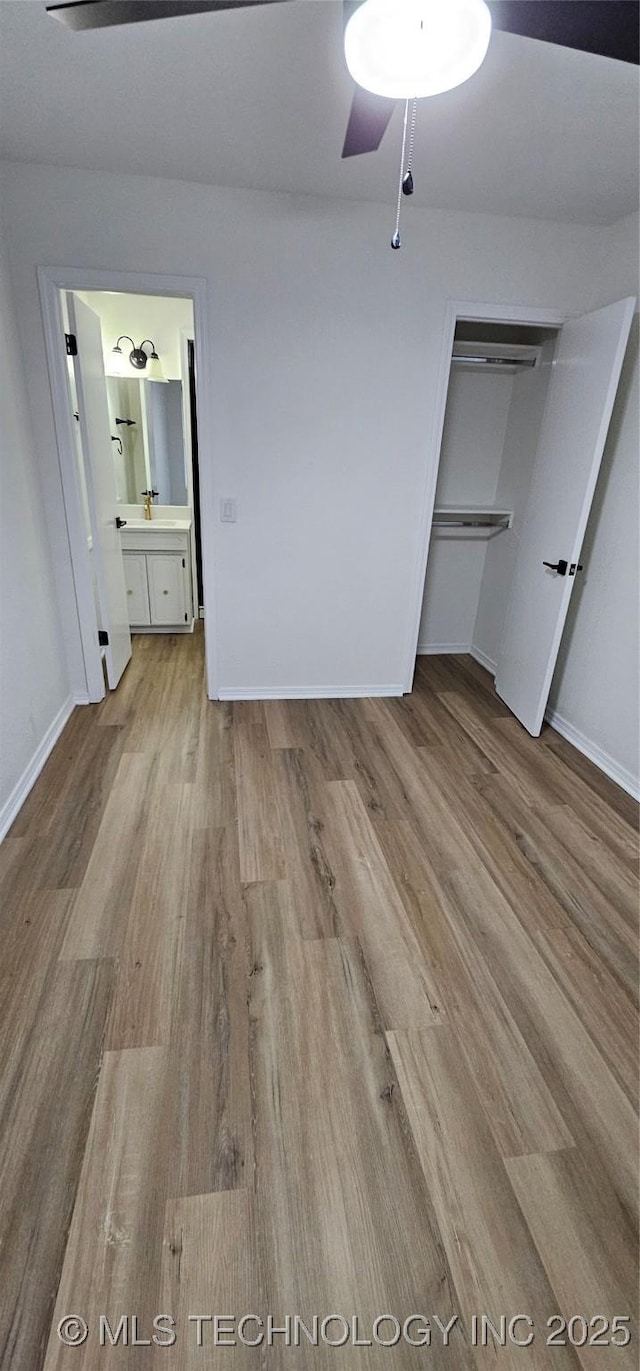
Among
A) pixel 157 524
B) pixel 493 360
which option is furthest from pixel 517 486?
pixel 157 524

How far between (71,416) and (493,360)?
7.70 feet

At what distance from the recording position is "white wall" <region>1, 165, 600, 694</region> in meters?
2.41

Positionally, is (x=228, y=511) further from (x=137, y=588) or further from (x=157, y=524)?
(x=137, y=588)

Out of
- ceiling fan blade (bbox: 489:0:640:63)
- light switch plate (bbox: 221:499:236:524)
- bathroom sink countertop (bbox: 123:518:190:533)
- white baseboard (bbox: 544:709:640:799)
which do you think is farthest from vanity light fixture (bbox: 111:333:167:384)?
white baseboard (bbox: 544:709:640:799)

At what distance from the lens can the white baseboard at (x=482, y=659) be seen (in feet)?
12.8

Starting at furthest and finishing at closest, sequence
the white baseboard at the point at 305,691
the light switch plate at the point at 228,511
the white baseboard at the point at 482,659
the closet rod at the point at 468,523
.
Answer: the white baseboard at the point at 482,659, the closet rod at the point at 468,523, the white baseboard at the point at 305,691, the light switch plate at the point at 228,511

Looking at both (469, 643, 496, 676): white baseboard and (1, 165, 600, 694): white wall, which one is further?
(469, 643, 496, 676): white baseboard

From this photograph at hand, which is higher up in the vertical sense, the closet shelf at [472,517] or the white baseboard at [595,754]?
the closet shelf at [472,517]

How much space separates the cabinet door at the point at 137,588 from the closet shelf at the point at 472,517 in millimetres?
2189

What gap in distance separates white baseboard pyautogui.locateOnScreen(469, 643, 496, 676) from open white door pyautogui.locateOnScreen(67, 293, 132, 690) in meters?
2.50

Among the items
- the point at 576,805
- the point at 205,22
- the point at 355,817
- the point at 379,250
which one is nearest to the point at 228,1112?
the point at 355,817

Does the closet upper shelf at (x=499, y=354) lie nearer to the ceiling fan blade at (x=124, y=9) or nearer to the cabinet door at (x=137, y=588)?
the ceiling fan blade at (x=124, y=9)

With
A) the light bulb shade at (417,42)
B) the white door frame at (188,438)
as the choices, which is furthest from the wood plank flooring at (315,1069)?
the white door frame at (188,438)

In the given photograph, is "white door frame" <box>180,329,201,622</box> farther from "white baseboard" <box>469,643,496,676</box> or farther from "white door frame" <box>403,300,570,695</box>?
"white baseboard" <box>469,643,496,676</box>
